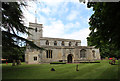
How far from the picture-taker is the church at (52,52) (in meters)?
29.8

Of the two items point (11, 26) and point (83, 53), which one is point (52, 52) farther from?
point (11, 26)

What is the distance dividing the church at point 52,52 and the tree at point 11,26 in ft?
55.1

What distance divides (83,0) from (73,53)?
28089 mm

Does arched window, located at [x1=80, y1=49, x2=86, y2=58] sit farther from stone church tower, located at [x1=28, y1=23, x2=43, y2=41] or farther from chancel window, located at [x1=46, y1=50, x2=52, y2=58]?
stone church tower, located at [x1=28, y1=23, x2=43, y2=41]

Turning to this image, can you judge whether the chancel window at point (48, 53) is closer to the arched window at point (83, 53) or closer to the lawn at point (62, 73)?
the arched window at point (83, 53)

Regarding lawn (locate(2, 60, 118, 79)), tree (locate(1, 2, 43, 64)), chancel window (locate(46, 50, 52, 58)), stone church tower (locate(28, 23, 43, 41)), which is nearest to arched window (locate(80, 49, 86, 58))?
chancel window (locate(46, 50, 52, 58))

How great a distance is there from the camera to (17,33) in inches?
511

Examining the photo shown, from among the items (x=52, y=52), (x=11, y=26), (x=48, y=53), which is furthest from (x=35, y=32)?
(x=11, y=26)

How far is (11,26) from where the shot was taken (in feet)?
39.8

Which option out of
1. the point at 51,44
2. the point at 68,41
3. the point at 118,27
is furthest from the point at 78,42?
the point at 118,27

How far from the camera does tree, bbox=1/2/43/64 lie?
1034 cm

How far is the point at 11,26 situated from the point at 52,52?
21086 millimetres

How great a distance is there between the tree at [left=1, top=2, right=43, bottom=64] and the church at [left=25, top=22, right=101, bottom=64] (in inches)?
661

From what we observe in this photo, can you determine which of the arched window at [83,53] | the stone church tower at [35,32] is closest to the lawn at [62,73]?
the stone church tower at [35,32]
